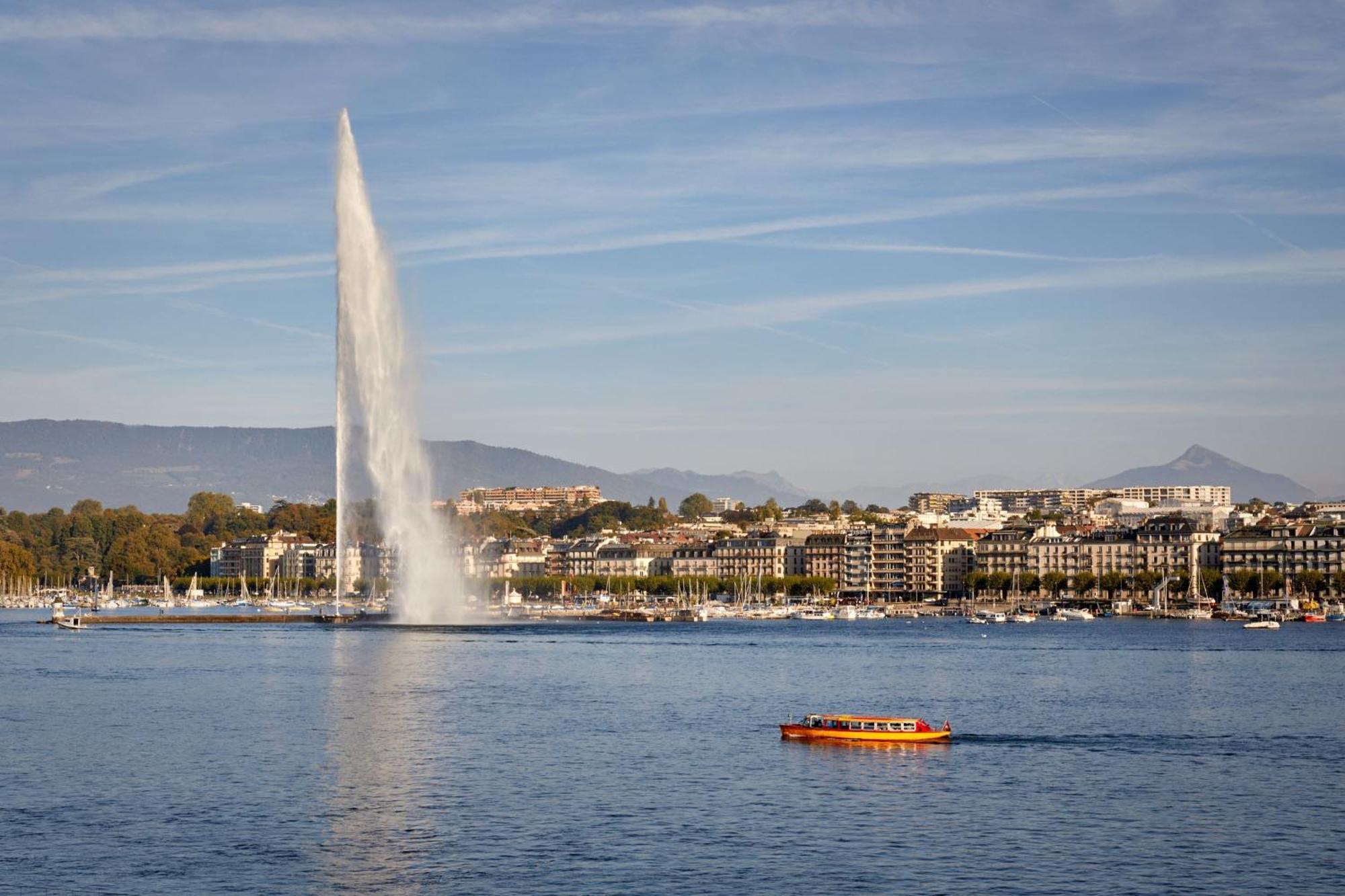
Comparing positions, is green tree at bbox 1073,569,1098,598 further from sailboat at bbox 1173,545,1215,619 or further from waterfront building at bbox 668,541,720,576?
waterfront building at bbox 668,541,720,576

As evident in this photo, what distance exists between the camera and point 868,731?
1451 inches

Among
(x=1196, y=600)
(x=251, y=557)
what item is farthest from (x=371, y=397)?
(x=251, y=557)

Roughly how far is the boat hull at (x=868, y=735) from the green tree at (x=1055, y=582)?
294ft

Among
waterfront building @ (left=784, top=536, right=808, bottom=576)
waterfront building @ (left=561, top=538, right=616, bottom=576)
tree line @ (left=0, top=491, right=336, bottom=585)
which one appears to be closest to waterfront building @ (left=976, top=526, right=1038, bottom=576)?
waterfront building @ (left=784, top=536, right=808, bottom=576)

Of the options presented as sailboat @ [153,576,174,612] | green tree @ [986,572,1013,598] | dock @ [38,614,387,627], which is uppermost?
green tree @ [986,572,1013,598]

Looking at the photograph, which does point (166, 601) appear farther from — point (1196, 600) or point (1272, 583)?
point (1272, 583)

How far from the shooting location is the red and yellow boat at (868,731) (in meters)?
36.4

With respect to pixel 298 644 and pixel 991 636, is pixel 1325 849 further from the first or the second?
pixel 991 636

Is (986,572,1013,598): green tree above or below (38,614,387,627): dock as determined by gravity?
above

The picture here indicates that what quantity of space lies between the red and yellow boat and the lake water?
2.32ft

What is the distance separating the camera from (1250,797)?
1156 inches

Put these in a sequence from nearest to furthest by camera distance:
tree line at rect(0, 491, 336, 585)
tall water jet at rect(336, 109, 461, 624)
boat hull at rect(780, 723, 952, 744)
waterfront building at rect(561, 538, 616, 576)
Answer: boat hull at rect(780, 723, 952, 744)
tall water jet at rect(336, 109, 461, 624)
waterfront building at rect(561, 538, 616, 576)
tree line at rect(0, 491, 336, 585)

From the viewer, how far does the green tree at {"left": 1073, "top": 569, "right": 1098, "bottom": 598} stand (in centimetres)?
12275

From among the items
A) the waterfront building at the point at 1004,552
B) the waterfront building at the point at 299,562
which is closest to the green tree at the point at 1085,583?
the waterfront building at the point at 1004,552
